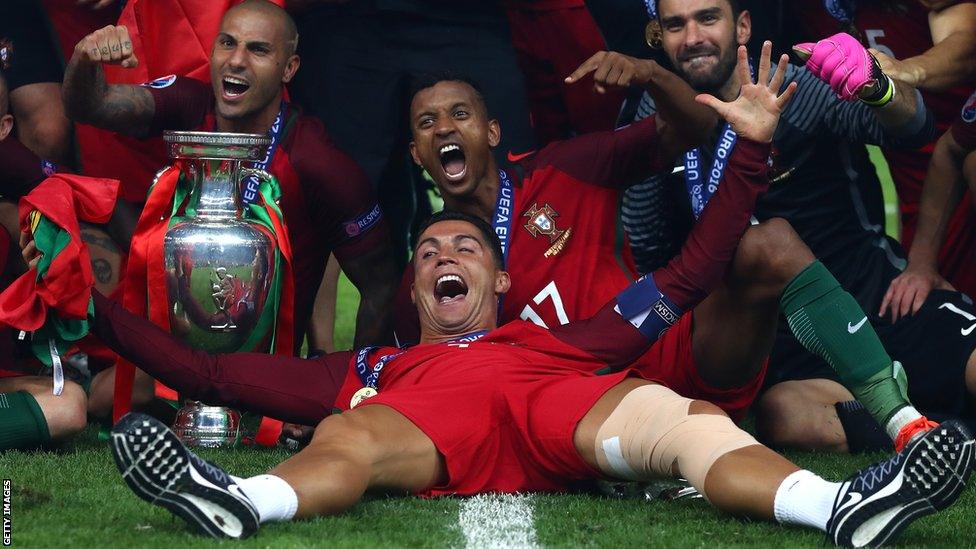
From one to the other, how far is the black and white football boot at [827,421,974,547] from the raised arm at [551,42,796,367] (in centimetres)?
129

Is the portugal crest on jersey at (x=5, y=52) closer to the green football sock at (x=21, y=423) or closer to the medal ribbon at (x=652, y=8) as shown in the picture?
the green football sock at (x=21, y=423)

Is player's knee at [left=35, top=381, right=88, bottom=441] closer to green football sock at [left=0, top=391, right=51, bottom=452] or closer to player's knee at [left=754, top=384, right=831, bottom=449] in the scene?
green football sock at [left=0, top=391, right=51, bottom=452]

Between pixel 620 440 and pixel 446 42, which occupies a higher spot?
pixel 446 42

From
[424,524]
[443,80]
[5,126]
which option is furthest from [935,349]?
[5,126]

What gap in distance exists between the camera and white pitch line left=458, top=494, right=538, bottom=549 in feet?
13.2

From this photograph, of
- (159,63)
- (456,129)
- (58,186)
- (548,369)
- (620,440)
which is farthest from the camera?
(159,63)

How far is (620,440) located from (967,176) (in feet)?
7.72

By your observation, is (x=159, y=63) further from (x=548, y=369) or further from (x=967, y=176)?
(x=967, y=176)

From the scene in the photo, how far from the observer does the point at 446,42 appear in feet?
23.1

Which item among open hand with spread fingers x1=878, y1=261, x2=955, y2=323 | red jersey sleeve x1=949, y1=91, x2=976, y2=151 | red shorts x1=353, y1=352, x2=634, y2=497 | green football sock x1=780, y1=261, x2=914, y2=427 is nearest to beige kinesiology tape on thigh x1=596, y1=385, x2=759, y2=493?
red shorts x1=353, y1=352, x2=634, y2=497

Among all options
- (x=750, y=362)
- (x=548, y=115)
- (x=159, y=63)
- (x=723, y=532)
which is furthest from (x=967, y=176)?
(x=159, y=63)

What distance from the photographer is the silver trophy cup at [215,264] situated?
18.0 ft

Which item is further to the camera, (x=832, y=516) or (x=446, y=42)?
(x=446, y=42)

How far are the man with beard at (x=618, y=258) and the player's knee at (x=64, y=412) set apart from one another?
1168mm
